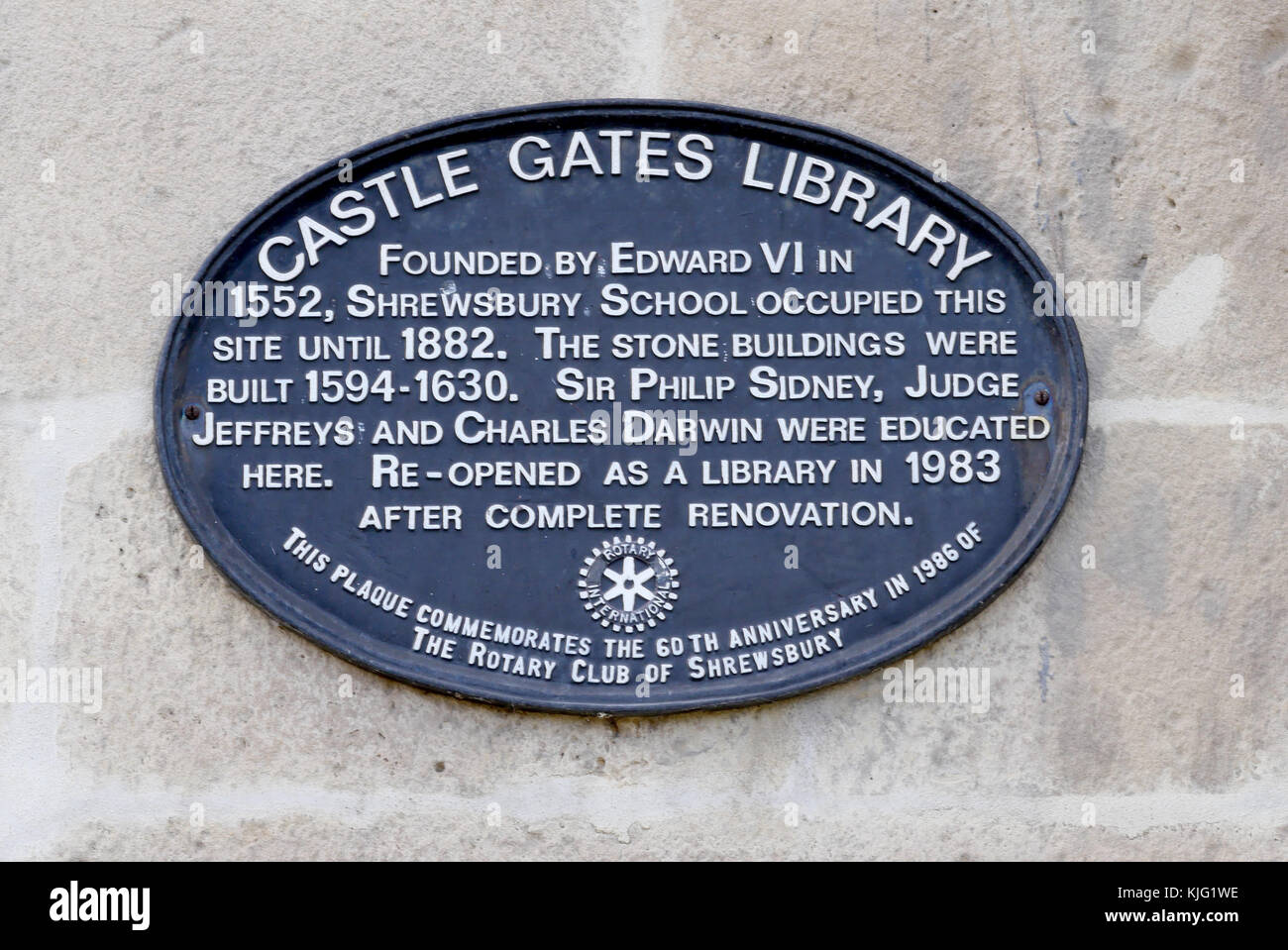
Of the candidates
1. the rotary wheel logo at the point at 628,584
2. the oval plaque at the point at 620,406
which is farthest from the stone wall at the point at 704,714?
the rotary wheel logo at the point at 628,584

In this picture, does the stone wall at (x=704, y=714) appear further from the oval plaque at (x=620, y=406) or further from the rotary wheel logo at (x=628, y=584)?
the rotary wheel logo at (x=628, y=584)

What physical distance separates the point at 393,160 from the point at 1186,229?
180cm

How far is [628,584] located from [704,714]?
330 mm

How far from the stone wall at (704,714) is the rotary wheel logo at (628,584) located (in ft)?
0.82

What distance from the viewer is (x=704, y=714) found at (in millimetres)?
3324

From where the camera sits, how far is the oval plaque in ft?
10.8

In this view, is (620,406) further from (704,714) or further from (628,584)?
(704,714)

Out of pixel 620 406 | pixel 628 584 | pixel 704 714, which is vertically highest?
pixel 620 406

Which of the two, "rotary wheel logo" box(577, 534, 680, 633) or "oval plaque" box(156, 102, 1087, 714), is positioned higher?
"oval plaque" box(156, 102, 1087, 714)

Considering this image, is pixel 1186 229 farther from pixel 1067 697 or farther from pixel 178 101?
pixel 178 101


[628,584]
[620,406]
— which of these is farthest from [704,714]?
[620,406]

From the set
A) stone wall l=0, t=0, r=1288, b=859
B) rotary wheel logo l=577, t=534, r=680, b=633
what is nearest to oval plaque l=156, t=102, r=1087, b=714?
rotary wheel logo l=577, t=534, r=680, b=633

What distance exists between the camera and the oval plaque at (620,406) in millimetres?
3281

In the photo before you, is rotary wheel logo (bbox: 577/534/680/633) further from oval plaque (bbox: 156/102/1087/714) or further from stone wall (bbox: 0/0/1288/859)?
stone wall (bbox: 0/0/1288/859)
